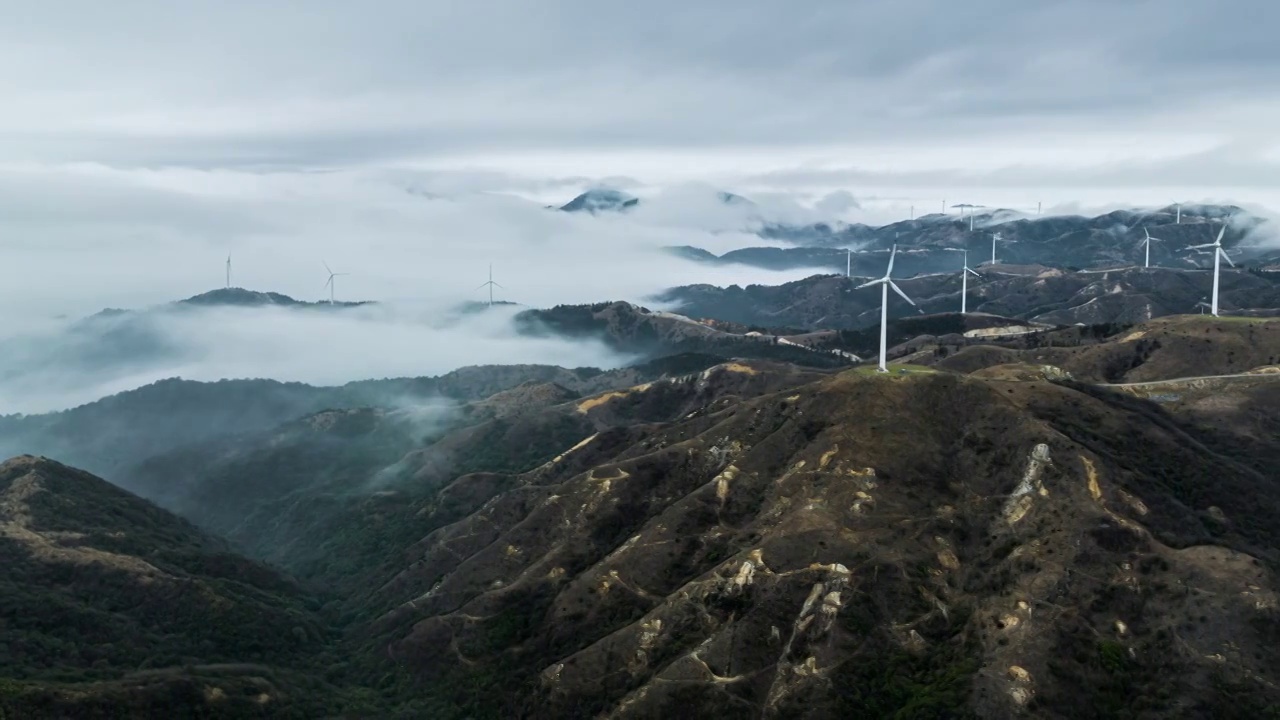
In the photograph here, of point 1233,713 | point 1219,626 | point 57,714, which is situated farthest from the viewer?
point 57,714

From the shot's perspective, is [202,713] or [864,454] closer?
[202,713]

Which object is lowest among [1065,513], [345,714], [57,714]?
[345,714]

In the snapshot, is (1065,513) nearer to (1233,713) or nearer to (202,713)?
(1233,713)

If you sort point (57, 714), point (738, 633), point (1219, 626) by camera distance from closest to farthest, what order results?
1. point (1219, 626)
2. point (57, 714)
3. point (738, 633)

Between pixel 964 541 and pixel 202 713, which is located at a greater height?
pixel 964 541

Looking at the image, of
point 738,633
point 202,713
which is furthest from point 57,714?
point 738,633

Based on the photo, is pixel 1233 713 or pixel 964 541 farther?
pixel 964 541

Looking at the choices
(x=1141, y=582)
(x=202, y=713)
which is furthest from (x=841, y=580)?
(x=202, y=713)

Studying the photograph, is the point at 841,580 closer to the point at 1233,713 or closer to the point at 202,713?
the point at 1233,713

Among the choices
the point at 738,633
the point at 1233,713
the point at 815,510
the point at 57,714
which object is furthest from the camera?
the point at 815,510
